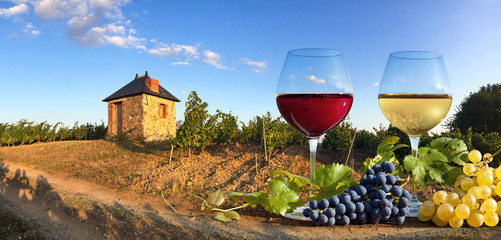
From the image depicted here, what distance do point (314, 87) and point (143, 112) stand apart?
1369cm

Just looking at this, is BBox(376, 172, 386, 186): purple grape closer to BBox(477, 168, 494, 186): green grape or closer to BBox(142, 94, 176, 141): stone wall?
BBox(477, 168, 494, 186): green grape

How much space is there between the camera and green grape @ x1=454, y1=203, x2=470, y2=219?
67.2 inches

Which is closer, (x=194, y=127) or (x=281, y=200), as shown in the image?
(x=281, y=200)

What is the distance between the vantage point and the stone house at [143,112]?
1450 centimetres

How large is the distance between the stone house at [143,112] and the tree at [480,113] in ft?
50.6

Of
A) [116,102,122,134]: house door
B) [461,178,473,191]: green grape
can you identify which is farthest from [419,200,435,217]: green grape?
[116,102,122,134]: house door

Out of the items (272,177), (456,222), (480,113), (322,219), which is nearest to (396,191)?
(456,222)

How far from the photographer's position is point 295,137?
28.9ft

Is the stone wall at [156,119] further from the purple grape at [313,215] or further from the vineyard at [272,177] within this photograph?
the purple grape at [313,215]

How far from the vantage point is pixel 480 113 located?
1648 centimetres

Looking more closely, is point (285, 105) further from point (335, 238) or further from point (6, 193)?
point (6, 193)

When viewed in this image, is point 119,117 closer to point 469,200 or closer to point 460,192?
point 460,192

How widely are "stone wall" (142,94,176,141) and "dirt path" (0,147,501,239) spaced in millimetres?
9238

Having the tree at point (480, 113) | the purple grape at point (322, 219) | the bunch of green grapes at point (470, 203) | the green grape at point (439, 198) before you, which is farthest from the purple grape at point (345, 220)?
the tree at point (480, 113)
